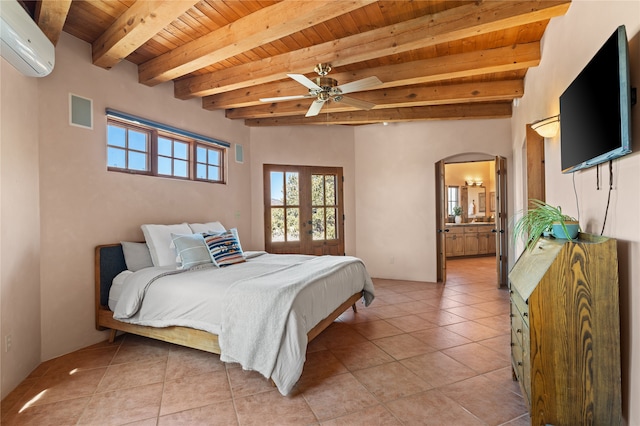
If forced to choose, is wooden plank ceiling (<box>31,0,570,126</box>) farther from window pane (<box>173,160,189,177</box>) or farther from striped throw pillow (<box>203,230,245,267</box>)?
striped throw pillow (<box>203,230,245,267</box>)

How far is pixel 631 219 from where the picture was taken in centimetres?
142

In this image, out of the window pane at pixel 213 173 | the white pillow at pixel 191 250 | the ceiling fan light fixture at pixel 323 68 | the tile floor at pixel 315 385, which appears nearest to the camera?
the tile floor at pixel 315 385

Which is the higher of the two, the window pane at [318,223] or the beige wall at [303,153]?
the beige wall at [303,153]

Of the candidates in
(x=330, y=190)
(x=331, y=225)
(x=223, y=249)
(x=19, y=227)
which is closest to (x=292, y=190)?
(x=330, y=190)

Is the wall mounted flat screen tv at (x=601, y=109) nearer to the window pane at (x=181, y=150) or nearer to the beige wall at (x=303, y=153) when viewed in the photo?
the window pane at (x=181, y=150)

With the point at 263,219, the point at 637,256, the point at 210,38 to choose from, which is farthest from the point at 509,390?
the point at 263,219

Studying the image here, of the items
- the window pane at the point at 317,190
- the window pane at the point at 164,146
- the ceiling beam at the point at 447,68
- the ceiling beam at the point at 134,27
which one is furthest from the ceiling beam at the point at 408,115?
the ceiling beam at the point at 134,27

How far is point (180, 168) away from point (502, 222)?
493cm

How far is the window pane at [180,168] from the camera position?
4109mm

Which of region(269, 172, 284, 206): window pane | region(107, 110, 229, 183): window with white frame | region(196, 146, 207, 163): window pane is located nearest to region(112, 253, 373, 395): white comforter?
region(107, 110, 229, 183): window with white frame

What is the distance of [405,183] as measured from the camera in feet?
19.0

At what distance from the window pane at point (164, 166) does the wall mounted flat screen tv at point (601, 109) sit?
12.9ft

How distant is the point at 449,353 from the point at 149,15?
11.8ft

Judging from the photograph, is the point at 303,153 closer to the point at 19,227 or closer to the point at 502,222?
the point at 502,222
